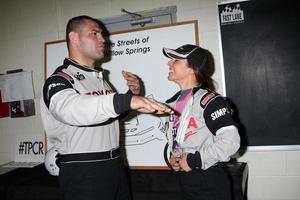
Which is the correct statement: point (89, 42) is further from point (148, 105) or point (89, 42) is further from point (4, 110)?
point (4, 110)

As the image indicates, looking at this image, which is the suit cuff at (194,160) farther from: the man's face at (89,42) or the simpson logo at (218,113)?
the man's face at (89,42)

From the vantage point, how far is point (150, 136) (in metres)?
2.17

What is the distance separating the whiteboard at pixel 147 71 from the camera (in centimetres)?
211

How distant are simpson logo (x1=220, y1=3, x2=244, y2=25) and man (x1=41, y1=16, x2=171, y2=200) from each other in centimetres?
100

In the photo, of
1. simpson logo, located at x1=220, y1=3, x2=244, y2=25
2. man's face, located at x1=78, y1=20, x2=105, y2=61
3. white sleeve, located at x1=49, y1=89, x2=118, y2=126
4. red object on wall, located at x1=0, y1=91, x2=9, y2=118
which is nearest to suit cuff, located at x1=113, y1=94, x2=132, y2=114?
white sleeve, located at x1=49, y1=89, x2=118, y2=126

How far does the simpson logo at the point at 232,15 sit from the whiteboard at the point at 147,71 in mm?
235

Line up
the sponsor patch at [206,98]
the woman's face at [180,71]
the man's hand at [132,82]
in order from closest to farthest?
the sponsor patch at [206,98] < the woman's face at [180,71] < the man's hand at [132,82]

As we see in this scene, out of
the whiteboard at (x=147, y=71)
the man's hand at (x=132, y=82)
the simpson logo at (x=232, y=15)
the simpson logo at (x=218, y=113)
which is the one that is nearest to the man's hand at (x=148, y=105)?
the simpson logo at (x=218, y=113)

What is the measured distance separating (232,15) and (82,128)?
1476mm

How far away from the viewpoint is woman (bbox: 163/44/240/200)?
1255 millimetres

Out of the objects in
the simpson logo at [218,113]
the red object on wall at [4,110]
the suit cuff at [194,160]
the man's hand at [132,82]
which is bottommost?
the suit cuff at [194,160]

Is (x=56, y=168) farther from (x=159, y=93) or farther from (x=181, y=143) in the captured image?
(x=181, y=143)

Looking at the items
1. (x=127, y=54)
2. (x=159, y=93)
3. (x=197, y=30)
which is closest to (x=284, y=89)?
(x=197, y=30)

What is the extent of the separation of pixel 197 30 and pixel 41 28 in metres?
1.58
